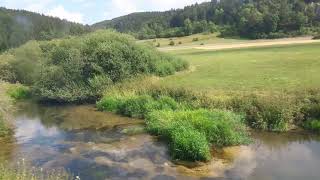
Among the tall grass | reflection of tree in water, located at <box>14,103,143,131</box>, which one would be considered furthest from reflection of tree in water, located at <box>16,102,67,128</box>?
the tall grass

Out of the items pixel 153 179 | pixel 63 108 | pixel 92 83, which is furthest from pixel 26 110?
pixel 153 179

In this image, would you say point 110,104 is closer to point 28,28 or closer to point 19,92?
point 19,92

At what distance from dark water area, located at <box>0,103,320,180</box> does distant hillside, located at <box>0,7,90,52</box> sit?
88.7 m

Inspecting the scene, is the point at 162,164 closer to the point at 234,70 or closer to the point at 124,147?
the point at 124,147

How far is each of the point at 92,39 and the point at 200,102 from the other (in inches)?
649

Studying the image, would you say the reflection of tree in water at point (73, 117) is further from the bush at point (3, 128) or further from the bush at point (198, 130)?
the bush at point (198, 130)

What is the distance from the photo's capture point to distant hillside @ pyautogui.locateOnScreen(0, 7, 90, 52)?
12142cm

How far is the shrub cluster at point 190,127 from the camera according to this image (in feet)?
69.5

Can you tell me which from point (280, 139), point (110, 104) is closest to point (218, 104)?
point (280, 139)

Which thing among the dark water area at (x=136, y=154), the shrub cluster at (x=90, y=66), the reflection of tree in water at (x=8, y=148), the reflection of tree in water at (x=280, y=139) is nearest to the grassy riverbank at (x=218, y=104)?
the reflection of tree in water at (x=280, y=139)

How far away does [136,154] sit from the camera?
2253 cm

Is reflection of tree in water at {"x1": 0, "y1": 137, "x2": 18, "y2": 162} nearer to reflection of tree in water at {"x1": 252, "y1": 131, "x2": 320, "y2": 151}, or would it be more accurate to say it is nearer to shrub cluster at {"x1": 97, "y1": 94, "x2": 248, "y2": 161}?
shrub cluster at {"x1": 97, "y1": 94, "x2": 248, "y2": 161}

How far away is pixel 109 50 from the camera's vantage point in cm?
3966

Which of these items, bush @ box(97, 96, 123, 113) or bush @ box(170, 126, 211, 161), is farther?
bush @ box(97, 96, 123, 113)
